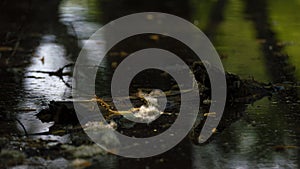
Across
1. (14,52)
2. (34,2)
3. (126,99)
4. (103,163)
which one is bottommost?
(34,2)

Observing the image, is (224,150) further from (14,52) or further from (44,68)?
(14,52)

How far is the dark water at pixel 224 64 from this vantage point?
3.53m

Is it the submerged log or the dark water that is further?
the submerged log

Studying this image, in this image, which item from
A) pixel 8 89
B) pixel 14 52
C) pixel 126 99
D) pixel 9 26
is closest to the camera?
pixel 126 99

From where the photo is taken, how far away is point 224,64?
233 inches

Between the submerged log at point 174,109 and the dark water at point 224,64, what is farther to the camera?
the submerged log at point 174,109

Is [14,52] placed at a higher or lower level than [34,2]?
higher

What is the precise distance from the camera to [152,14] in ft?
28.8

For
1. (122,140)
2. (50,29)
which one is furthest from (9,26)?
(122,140)

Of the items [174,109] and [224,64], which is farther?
[224,64]

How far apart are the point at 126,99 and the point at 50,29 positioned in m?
3.16

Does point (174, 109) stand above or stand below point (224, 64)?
above

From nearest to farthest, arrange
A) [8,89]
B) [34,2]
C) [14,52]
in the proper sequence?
[8,89]
[14,52]
[34,2]

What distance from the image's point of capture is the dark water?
139 inches
